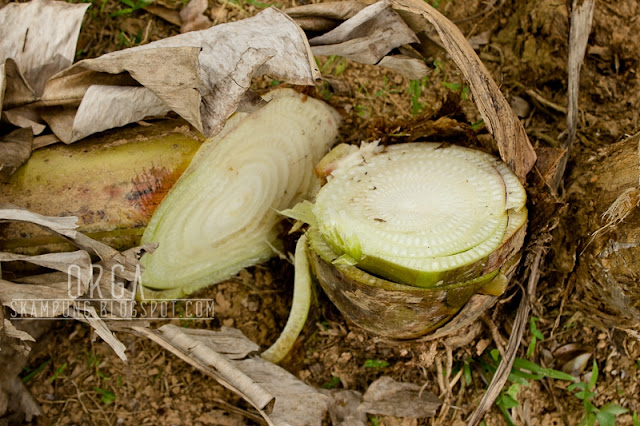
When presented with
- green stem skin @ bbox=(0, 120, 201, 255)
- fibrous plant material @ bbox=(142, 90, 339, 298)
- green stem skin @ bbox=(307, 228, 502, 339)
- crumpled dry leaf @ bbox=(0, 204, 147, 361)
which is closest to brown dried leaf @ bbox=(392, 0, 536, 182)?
green stem skin @ bbox=(307, 228, 502, 339)

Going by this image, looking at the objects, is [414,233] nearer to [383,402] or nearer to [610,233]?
[610,233]

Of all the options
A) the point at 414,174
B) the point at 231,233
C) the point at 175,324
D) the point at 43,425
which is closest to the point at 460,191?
the point at 414,174

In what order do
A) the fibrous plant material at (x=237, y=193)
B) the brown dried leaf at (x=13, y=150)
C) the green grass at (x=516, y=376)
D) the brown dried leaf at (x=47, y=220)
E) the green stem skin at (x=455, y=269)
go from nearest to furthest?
the green stem skin at (x=455, y=269) → the brown dried leaf at (x=47, y=220) → the brown dried leaf at (x=13, y=150) → the fibrous plant material at (x=237, y=193) → the green grass at (x=516, y=376)

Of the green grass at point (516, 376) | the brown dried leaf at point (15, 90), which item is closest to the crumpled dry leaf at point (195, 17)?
the brown dried leaf at point (15, 90)

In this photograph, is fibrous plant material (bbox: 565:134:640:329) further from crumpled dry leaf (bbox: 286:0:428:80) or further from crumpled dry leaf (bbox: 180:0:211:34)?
crumpled dry leaf (bbox: 180:0:211:34)

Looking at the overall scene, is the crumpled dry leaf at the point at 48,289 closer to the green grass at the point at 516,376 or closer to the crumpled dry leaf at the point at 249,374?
the crumpled dry leaf at the point at 249,374
